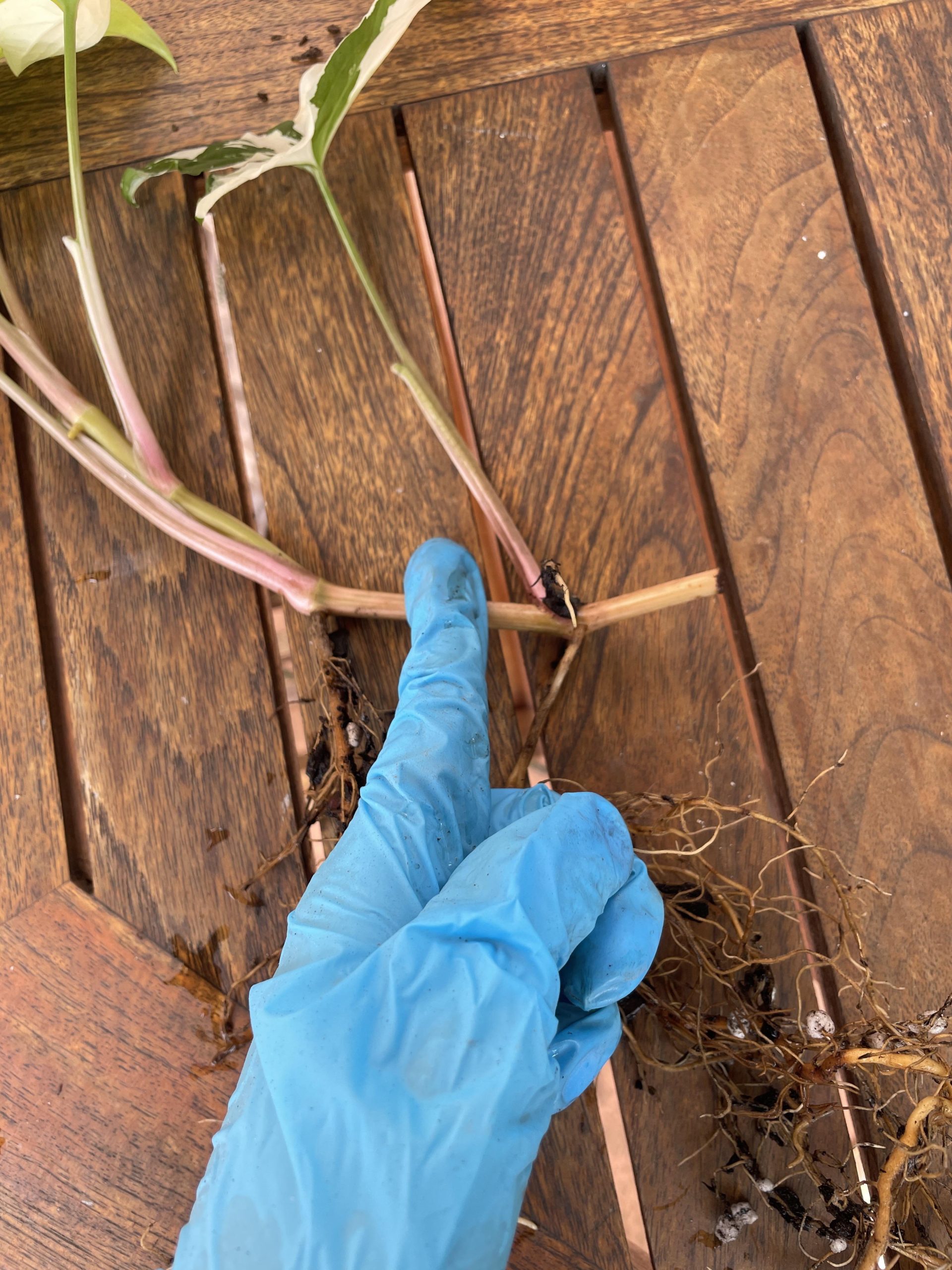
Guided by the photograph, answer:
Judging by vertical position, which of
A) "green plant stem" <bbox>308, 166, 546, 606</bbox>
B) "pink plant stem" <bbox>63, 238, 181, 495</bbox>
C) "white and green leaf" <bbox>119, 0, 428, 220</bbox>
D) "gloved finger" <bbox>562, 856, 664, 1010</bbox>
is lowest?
"gloved finger" <bbox>562, 856, 664, 1010</bbox>

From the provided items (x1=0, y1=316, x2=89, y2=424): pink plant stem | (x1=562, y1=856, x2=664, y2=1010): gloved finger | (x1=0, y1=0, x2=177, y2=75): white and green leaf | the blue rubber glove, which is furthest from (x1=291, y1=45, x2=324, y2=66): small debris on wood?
(x1=562, y1=856, x2=664, y2=1010): gloved finger

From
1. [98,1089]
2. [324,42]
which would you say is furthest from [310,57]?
[98,1089]

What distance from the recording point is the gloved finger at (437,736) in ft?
2.02

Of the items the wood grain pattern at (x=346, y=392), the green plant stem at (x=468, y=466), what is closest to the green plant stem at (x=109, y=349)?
the wood grain pattern at (x=346, y=392)

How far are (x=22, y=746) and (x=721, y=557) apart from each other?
70cm

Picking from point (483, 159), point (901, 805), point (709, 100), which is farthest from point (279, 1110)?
point (709, 100)

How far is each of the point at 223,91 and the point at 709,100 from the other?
0.50 m

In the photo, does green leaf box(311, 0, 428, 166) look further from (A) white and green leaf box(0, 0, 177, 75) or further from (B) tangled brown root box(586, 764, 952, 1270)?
(B) tangled brown root box(586, 764, 952, 1270)

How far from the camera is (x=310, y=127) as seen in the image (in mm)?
692

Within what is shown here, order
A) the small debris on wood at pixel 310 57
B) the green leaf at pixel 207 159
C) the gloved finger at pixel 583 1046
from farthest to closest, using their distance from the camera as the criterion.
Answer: the small debris on wood at pixel 310 57 → the green leaf at pixel 207 159 → the gloved finger at pixel 583 1046

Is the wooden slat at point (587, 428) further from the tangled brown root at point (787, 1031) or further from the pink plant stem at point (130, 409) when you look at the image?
the pink plant stem at point (130, 409)

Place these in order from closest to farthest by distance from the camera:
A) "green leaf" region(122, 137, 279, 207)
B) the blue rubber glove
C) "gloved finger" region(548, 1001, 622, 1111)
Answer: the blue rubber glove < "gloved finger" region(548, 1001, 622, 1111) < "green leaf" region(122, 137, 279, 207)

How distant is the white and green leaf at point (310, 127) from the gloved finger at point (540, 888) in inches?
23.7

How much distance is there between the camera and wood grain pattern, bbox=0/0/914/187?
83 centimetres
